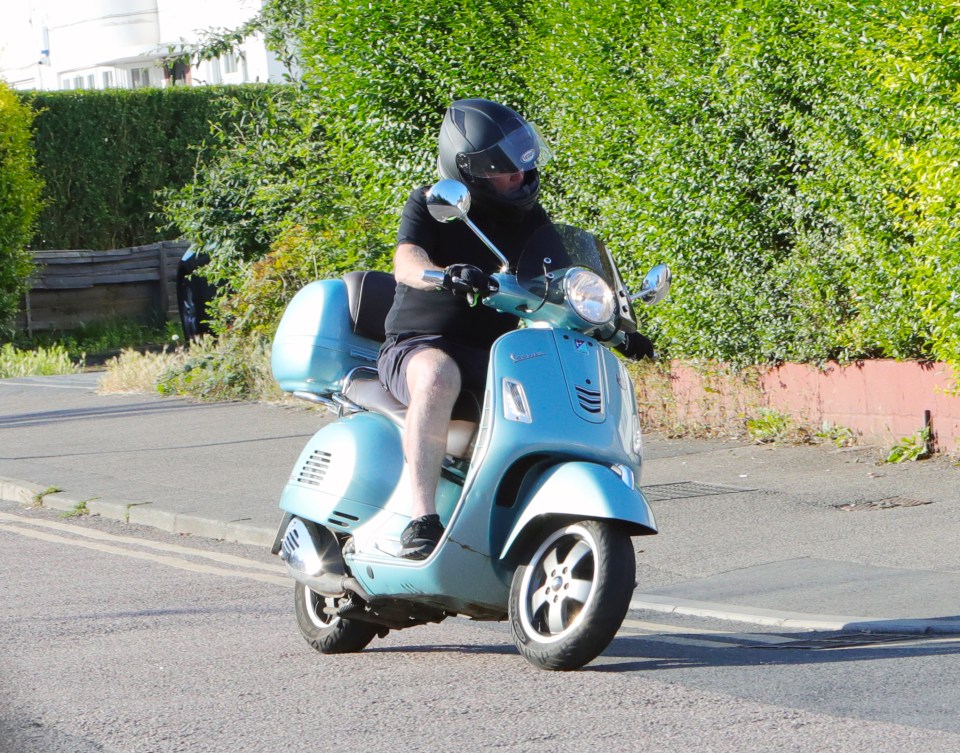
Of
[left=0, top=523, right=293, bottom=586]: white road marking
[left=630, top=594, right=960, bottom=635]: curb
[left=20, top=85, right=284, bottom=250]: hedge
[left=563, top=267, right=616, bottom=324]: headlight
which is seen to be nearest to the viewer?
[left=563, top=267, right=616, bottom=324]: headlight

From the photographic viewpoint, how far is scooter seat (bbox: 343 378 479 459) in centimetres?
509

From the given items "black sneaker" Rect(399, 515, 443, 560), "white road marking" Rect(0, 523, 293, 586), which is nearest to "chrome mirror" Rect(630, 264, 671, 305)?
"black sneaker" Rect(399, 515, 443, 560)

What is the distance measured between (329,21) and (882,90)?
18.3 ft

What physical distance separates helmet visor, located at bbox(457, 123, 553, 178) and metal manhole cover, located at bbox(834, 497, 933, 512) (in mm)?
3634

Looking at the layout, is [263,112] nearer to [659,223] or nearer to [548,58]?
[548,58]

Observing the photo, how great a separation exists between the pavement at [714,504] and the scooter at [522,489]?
1443mm

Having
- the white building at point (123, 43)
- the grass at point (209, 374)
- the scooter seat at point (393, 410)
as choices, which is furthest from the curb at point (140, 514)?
the white building at point (123, 43)

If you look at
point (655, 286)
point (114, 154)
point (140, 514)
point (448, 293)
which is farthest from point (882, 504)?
point (114, 154)

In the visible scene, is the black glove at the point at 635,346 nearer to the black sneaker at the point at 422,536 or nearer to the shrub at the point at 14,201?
the black sneaker at the point at 422,536

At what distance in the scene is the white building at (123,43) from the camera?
3086cm

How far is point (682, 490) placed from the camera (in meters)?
8.80

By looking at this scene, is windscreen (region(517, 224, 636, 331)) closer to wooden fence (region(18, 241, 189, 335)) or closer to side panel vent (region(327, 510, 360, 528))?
side panel vent (region(327, 510, 360, 528))

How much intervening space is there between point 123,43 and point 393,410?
2985 cm

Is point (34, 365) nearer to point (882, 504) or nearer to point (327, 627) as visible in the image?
point (882, 504)
